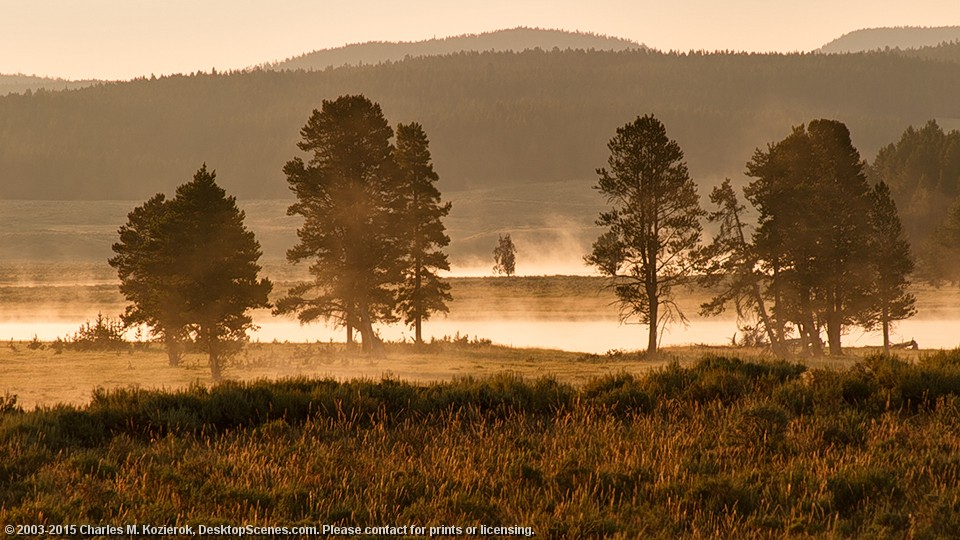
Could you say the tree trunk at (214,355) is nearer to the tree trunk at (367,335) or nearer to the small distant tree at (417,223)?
the tree trunk at (367,335)

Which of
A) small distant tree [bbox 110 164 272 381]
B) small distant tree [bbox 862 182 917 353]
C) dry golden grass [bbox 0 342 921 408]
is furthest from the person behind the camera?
small distant tree [bbox 862 182 917 353]

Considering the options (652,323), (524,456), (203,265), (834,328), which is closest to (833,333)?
(834,328)

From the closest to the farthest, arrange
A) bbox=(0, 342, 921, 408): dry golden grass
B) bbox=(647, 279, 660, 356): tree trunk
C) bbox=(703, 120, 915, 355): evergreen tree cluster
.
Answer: bbox=(0, 342, 921, 408): dry golden grass → bbox=(703, 120, 915, 355): evergreen tree cluster → bbox=(647, 279, 660, 356): tree trunk

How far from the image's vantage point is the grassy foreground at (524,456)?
10.0 meters

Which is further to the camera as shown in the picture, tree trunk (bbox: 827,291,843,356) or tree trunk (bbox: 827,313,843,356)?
tree trunk (bbox: 827,313,843,356)

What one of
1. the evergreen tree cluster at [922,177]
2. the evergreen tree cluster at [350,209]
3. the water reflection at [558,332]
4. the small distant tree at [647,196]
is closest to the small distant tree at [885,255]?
the water reflection at [558,332]

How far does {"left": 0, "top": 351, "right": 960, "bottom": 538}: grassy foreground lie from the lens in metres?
10.0

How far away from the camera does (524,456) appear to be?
39.9 feet

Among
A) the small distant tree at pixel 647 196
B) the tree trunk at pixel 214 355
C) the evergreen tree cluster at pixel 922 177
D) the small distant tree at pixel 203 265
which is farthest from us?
the evergreen tree cluster at pixel 922 177

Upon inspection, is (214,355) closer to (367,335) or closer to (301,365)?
(301,365)

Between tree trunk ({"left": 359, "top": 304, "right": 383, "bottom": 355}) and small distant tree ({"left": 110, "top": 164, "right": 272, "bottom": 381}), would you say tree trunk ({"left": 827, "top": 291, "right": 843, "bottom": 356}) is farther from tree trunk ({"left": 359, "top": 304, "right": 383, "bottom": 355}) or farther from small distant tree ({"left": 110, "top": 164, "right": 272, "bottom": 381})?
small distant tree ({"left": 110, "top": 164, "right": 272, "bottom": 381})

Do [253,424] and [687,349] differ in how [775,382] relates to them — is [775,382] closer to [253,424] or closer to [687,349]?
[253,424]

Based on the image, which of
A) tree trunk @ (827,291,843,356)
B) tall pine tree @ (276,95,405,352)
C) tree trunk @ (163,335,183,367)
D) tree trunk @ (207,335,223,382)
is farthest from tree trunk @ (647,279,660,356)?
tree trunk @ (163,335,183,367)

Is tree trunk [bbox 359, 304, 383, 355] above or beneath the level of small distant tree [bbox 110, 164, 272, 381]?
beneath
